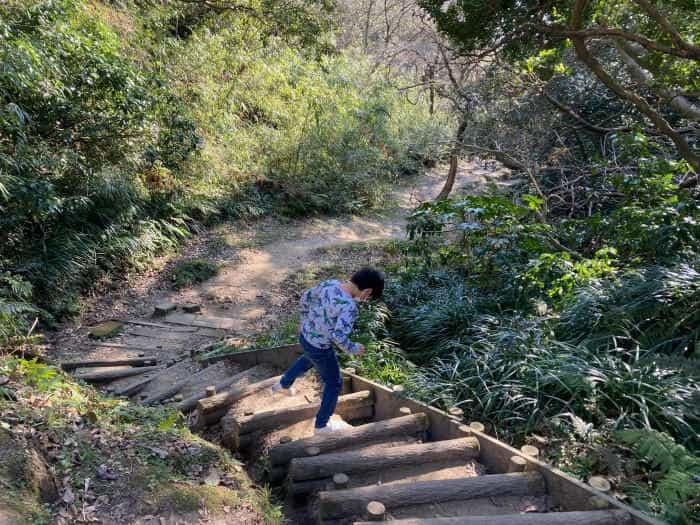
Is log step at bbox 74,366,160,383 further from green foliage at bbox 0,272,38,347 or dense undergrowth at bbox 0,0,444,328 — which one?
dense undergrowth at bbox 0,0,444,328

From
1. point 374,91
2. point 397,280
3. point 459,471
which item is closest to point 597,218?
point 397,280

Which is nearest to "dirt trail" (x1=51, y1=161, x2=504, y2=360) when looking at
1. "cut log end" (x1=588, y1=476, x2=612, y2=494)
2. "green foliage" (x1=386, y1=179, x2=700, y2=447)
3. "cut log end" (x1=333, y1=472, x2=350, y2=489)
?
"green foliage" (x1=386, y1=179, x2=700, y2=447)

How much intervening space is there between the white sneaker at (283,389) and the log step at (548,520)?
199 centimetres

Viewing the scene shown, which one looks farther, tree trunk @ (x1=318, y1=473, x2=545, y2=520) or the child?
the child

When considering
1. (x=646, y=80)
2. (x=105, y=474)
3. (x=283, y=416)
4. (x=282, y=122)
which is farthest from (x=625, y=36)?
(x=282, y=122)

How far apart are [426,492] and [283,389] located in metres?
1.92

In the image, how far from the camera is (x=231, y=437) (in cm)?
391

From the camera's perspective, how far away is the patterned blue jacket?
3.56 meters

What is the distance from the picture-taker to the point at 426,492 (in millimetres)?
2951

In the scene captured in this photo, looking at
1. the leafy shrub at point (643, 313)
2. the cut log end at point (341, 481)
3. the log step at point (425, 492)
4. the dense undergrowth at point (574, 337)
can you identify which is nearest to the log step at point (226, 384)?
the dense undergrowth at point (574, 337)

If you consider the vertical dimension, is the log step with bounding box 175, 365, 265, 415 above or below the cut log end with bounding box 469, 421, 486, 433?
below

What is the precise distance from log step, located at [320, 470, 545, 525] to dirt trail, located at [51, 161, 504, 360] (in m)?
4.10

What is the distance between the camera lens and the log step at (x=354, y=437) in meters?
3.52

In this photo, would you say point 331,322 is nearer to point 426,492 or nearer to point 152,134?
point 426,492
